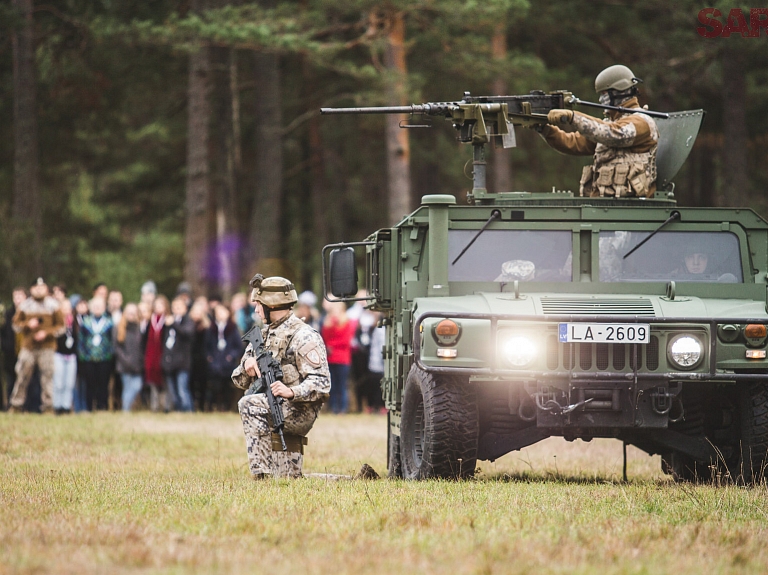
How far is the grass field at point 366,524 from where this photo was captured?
19.9 feet

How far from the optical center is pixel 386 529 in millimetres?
7117

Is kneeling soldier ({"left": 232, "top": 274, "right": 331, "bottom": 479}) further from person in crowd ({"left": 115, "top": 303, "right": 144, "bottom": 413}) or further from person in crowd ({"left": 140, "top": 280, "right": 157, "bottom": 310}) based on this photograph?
person in crowd ({"left": 140, "top": 280, "right": 157, "bottom": 310})


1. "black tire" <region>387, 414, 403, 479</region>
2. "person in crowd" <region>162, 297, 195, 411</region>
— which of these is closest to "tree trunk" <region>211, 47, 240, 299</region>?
"person in crowd" <region>162, 297, 195, 411</region>

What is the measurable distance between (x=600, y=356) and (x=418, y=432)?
1.63 meters

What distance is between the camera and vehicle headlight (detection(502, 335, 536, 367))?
9.39 metres

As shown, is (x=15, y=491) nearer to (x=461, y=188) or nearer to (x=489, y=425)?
(x=489, y=425)

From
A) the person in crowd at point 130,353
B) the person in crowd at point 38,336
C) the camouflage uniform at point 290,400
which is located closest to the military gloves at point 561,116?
the camouflage uniform at point 290,400

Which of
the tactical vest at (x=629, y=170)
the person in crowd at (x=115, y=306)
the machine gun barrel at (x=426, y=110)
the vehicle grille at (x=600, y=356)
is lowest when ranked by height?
the vehicle grille at (x=600, y=356)

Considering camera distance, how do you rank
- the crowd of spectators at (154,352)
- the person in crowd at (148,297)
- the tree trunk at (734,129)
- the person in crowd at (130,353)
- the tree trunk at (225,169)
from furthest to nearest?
the tree trunk at (225,169) → the tree trunk at (734,129) → the person in crowd at (148,297) → the person in crowd at (130,353) → the crowd of spectators at (154,352)

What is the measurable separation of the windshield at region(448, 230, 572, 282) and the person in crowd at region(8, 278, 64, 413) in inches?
426

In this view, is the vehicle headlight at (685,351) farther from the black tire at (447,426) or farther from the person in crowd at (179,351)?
the person in crowd at (179,351)

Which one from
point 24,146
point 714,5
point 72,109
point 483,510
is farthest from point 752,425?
point 72,109

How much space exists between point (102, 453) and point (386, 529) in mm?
7399

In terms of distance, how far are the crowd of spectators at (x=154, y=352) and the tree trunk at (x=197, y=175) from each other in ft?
14.3
